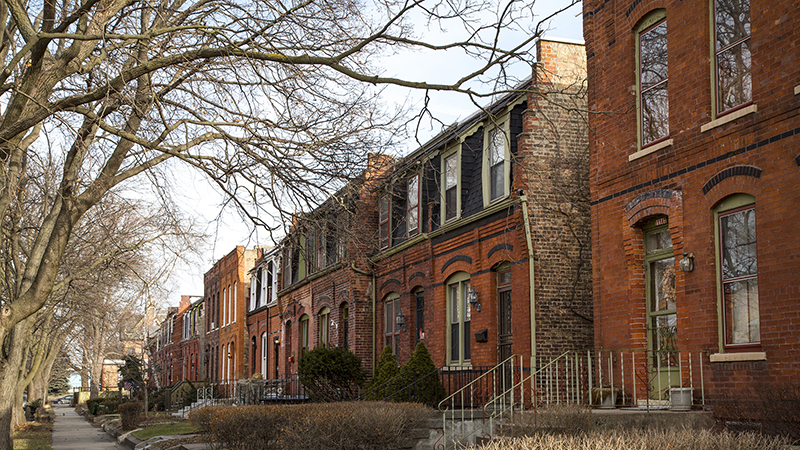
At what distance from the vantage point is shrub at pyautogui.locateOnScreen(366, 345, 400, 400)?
1773 cm

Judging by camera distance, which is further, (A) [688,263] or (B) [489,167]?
(B) [489,167]

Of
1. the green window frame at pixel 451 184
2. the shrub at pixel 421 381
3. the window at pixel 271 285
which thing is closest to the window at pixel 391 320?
the green window frame at pixel 451 184

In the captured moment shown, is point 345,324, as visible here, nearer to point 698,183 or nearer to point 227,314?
point 698,183

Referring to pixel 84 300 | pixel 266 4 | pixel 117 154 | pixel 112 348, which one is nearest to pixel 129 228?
pixel 84 300

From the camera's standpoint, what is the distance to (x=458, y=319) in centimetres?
1866

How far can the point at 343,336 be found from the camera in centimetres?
2602

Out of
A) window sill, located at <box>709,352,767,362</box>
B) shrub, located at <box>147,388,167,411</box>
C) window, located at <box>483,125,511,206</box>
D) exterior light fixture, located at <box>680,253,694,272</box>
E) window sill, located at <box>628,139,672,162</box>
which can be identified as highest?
window, located at <box>483,125,511,206</box>

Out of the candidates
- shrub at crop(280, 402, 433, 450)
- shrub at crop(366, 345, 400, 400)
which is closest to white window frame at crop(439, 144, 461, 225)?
shrub at crop(366, 345, 400, 400)

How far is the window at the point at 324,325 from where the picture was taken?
2776 centimetres

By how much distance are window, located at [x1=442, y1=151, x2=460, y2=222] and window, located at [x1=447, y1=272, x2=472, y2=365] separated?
1.62 m

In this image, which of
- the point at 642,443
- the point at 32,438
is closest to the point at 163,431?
the point at 32,438

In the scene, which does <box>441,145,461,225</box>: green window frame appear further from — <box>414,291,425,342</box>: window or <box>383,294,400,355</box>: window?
<box>383,294,400,355</box>: window

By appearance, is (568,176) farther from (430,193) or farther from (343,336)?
(343,336)

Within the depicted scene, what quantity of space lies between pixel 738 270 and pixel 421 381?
26.8ft
